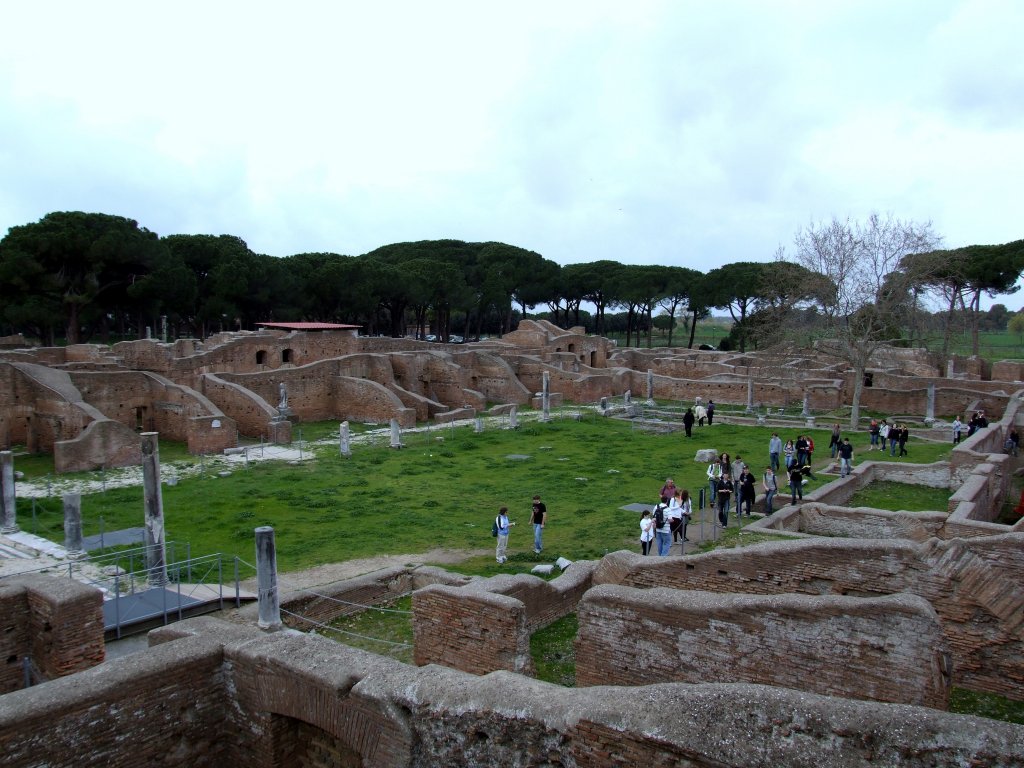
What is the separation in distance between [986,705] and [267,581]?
7740mm

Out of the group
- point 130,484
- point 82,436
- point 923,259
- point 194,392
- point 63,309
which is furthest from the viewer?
point 63,309

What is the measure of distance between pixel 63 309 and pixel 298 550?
113ft

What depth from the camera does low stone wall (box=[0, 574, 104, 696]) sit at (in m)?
7.41

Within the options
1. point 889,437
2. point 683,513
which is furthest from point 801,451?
point 889,437

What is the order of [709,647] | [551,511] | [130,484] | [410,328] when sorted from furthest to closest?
[410,328], [130,484], [551,511], [709,647]

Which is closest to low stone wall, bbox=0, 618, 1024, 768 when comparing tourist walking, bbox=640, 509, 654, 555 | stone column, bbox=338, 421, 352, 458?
tourist walking, bbox=640, 509, 654, 555

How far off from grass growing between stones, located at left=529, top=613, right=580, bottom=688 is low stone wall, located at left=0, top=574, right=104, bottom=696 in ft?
14.4

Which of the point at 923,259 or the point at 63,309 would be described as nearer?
the point at 923,259

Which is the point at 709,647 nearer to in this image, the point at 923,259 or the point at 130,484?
the point at 130,484

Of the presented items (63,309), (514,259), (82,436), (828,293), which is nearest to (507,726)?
(82,436)

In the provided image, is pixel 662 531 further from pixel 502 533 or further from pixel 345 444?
pixel 345 444

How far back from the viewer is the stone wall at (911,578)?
7.12 meters

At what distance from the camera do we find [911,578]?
7.64 meters

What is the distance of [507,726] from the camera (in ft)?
14.5
